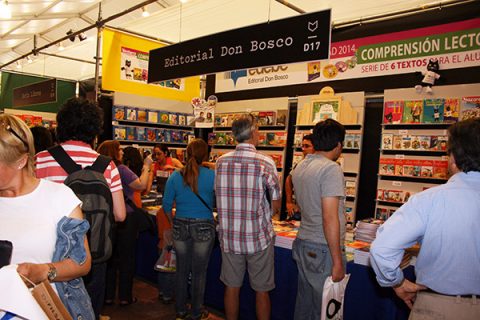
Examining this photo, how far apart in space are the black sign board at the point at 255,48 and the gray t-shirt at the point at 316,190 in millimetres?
1001

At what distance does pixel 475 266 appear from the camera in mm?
1534

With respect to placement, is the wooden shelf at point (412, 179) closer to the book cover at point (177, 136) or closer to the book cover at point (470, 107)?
the book cover at point (470, 107)

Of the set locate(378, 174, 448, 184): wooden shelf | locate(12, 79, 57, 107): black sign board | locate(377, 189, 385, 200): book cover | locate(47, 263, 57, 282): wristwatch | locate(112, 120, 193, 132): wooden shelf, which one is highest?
locate(12, 79, 57, 107): black sign board

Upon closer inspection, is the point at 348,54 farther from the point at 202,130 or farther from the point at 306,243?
the point at 306,243

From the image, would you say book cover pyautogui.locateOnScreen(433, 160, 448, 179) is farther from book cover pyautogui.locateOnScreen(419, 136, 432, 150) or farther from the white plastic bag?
the white plastic bag

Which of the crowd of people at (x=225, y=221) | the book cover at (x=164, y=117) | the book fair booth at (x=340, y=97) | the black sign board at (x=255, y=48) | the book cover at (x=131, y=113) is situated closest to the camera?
the crowd of people at (x=225, y=221)

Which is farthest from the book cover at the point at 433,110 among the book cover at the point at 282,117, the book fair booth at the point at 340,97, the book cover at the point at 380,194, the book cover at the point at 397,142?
the book cover at the point at 282,117

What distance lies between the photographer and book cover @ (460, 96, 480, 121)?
4554 mm

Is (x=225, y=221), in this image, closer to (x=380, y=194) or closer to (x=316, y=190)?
(x=316, y=190)

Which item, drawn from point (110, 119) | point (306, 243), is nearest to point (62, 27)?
point (110, 119)

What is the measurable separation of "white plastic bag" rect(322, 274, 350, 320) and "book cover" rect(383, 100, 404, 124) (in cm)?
320

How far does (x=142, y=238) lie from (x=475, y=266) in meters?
3.78

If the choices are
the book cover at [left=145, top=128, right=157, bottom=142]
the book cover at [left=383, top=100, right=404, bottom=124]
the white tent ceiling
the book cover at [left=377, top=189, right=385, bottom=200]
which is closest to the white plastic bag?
the book cover at [left=377, top=189, right=385, bottom=200]

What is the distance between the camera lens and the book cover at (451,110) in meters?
4.70
